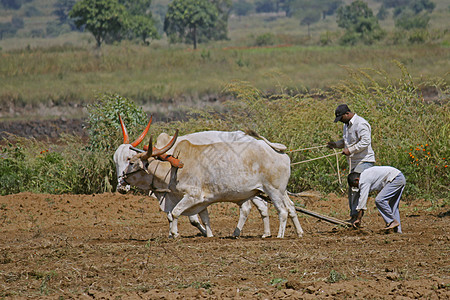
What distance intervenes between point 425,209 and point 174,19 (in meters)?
54.1

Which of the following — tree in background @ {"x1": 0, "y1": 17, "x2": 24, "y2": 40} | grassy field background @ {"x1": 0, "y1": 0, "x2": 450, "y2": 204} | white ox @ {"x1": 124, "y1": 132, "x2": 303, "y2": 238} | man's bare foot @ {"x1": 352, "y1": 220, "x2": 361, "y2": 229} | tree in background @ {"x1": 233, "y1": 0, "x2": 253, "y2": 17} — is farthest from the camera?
tree in background @ {"x1": 233, "y1": 0, "x2": 253, "y2": 17}

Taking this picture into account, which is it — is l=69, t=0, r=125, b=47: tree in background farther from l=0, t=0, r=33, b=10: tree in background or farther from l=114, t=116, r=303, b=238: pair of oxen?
l=0, t=0, r=33, b=10: tree in background

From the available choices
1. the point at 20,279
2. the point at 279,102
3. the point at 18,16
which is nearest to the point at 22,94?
the point at 279,102

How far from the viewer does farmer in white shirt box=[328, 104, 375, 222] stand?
7.85 meters

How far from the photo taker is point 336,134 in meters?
11.9

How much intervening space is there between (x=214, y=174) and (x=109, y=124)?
4.95m

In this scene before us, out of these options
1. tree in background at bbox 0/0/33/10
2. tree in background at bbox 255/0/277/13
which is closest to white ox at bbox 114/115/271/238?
tree in background at bbox 255/0/277/13

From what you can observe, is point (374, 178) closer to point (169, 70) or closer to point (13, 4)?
point (169, 70)

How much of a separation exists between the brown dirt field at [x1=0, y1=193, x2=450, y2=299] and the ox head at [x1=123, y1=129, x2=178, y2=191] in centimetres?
72

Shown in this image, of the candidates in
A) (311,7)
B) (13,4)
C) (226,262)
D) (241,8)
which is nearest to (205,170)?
(226,262)

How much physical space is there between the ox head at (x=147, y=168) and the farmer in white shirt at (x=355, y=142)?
6.73 feet

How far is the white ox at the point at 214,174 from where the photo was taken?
25.6ft

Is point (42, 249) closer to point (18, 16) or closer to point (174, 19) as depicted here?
point (174, 19)

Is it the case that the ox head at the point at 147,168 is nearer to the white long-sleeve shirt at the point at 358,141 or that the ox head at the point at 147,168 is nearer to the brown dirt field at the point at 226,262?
the brown dirt field at the point at 226,262
